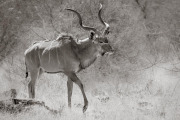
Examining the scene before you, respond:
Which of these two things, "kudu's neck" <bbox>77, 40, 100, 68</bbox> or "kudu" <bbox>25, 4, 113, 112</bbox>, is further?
"kudu's neck" <bbox>77, 40, 100, 68</bbox>

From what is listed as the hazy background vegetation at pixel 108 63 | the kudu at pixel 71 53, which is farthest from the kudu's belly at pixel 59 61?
the hazy background vegetation at pixel 108 63

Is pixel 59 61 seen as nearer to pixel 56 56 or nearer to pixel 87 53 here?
pixel 56 56

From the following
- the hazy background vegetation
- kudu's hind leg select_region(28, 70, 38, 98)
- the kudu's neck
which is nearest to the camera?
the hazy background vegetation

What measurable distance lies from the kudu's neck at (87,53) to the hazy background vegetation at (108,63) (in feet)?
3.30

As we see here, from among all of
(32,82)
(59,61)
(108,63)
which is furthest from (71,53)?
(108,63)

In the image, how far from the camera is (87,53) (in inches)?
325

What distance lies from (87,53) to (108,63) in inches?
184

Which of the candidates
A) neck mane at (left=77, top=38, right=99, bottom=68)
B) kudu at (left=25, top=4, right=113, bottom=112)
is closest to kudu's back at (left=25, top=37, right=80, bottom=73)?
kudu at (left=25, top=4, right=113, bottom=112)

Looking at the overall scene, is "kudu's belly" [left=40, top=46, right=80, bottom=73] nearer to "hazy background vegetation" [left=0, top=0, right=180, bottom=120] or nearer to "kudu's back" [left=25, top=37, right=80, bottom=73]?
"kudu's back" [left=25, top=37, right=80, bottom=73]

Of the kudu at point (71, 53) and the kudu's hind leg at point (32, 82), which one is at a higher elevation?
the kudu at point (71, 53)

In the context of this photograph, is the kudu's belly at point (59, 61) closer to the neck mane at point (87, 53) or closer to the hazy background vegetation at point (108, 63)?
the neck mane at point (87, 53)

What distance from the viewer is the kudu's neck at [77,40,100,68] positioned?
27.0 ft

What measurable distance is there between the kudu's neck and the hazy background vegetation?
3.30ft

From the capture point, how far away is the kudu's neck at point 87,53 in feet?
27.0
